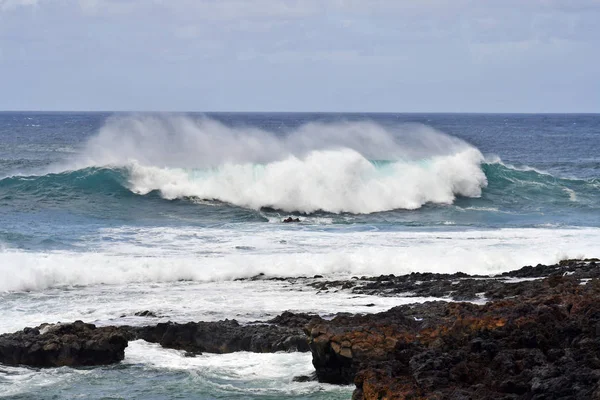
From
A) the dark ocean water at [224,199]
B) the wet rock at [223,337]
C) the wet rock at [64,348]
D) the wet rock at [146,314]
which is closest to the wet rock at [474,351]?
the wet rock at [223,337]

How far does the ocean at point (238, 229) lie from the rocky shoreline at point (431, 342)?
344 millimetres

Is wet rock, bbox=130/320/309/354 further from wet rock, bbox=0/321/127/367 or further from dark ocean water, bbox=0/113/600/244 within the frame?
dark ocean water, bbox=0/113/600/244

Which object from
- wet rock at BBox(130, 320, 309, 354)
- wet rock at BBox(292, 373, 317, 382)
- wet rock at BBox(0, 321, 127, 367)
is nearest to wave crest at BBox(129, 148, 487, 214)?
wet rock at BBox(130, 320, 309, 354)

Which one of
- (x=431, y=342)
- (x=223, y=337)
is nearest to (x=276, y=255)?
(x=223, y=337)

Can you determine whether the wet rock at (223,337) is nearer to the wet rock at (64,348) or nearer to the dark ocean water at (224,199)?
the wet rock at (64,348)

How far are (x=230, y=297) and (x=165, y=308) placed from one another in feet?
4.90

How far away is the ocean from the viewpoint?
13945 mm

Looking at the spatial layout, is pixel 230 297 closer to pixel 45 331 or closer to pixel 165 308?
pixel 165 308

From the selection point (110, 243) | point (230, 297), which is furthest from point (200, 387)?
point (110, 243)

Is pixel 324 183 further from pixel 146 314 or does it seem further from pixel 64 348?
pixel 64 348

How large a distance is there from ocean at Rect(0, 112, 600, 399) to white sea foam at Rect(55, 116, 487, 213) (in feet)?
0.30

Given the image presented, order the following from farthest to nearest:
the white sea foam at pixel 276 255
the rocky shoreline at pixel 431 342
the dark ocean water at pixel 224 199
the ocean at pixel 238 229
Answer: the dark ocean water at pixel 224 199 → the white sea foam at pixel 276 255 → the ocean at pixel 238 229 → the rocky shoreline at pixel 431 342

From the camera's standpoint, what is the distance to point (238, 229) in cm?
2791

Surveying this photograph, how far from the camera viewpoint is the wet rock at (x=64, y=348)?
13836 millimetres
